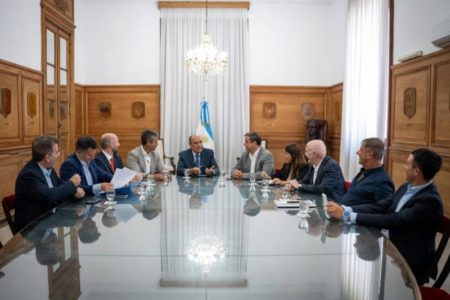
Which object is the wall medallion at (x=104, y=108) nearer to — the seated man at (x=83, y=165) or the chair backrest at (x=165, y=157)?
the chair backrest at (x=165, y=157)

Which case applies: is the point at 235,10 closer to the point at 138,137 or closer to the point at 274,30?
the point at 274,30

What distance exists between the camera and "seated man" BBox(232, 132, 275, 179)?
533cm

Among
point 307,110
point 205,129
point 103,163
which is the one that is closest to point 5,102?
point 103,163

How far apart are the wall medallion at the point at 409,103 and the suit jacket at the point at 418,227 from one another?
3.54 metres

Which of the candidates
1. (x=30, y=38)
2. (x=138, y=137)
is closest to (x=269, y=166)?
Result: (x=30, y=38)

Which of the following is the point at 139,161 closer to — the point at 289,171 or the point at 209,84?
the point at 289,171

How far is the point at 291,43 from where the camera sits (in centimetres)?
920

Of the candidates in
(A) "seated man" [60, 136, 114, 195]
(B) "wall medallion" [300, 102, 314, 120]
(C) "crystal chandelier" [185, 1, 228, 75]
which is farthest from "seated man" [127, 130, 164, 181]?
(B) "wall medallion" [300, 102, 314, 120]

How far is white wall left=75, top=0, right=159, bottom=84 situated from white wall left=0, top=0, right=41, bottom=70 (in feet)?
7.81

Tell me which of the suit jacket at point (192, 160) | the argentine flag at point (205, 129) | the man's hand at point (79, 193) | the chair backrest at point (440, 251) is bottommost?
the chair backrest at point (440, 251)

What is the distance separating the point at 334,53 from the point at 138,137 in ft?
14.8

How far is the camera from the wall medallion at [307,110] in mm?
9266

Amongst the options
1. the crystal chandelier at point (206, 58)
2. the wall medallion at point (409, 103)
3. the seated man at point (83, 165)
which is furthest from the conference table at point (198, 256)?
the crystal chandelier at point (206, 58)

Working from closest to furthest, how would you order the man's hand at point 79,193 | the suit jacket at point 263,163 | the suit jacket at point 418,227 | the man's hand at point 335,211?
the suit jacket at point 418,227 → the man's hand at point 335,211 → the man's hand at point 79,193 → the suit jacket at point 263,163
